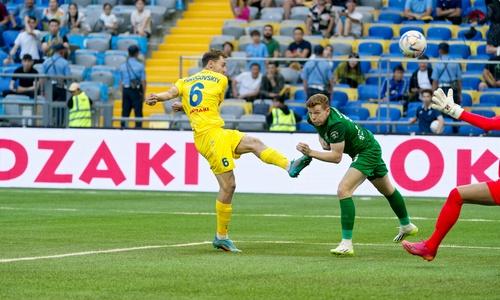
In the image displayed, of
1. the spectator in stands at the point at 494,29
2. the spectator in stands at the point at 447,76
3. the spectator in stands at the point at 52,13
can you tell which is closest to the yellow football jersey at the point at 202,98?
the spectator in stands at the point at 447,76

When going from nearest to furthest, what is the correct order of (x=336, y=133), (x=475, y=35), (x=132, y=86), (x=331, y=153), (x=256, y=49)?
(x=331, y=153) < (x=336, y=133) < (x=132, y=86) < (x=256, y=49) < (x=475, y=35)

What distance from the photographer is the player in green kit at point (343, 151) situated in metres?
14.5

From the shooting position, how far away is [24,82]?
100 ft

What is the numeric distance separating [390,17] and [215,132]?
1805cm

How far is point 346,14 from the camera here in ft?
105

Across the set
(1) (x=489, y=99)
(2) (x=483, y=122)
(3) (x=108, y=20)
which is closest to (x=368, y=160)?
(2) (x=483, y=122)

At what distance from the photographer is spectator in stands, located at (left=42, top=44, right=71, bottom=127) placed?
97.2ft

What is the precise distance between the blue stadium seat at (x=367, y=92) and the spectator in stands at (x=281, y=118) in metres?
1.77

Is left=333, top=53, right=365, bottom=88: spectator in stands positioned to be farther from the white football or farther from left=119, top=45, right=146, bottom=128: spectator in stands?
the white football

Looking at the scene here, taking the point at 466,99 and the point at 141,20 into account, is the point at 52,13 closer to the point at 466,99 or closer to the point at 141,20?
the point at 141,20

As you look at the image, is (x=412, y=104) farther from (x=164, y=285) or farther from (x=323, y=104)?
(x=164, y=285)

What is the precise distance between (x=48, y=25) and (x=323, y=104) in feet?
67.3

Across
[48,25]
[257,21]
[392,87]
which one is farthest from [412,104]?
[48,25]

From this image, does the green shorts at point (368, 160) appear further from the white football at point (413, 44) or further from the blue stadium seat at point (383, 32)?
the blue stadium seat at point (383, 32)
